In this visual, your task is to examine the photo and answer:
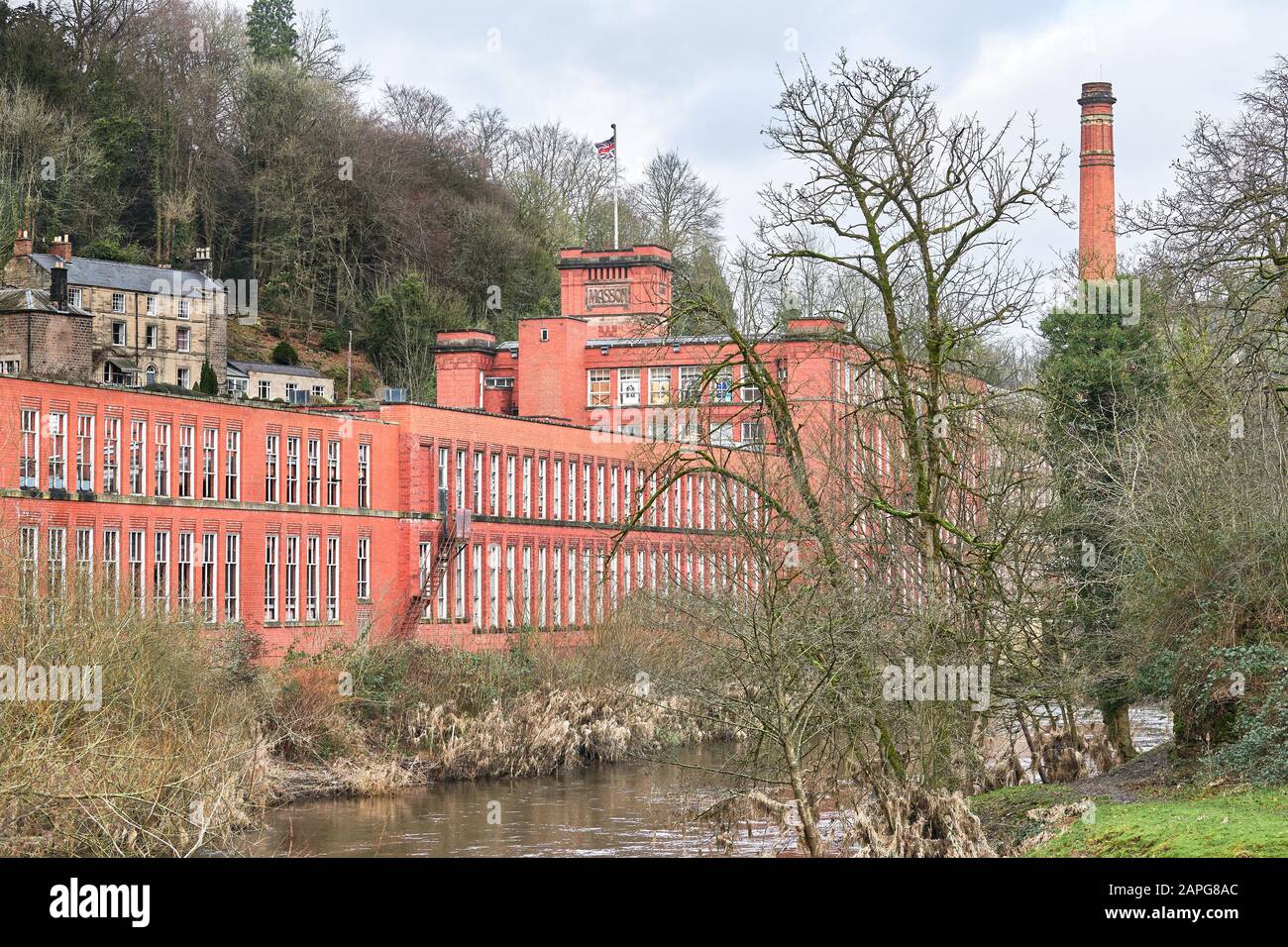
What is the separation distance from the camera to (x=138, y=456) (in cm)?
4394

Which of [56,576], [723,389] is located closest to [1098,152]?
[723,389]

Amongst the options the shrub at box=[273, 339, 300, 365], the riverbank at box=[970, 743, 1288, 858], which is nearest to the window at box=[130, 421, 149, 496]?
the riverbank at box=[970, 743, 1288, 858]

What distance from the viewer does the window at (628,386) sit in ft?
253

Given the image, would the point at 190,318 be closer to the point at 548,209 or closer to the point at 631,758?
the point at 548,209

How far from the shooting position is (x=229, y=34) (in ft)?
331

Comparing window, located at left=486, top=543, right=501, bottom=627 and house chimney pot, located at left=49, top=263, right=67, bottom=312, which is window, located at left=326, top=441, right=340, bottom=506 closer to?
window, located at left=486, top=543, right=501, bottom=627

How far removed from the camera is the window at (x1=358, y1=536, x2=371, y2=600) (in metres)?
52.4

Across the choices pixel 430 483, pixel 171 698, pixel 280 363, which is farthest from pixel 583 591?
pixel 171 698

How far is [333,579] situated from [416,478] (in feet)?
16.1

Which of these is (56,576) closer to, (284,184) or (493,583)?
(493,583)

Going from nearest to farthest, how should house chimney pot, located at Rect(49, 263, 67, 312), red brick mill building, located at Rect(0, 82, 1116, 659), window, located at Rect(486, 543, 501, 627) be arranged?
red brick mill building, located at Rect(0, 82, 1116, 659) → window, located at Rect(486, 543, 501, 627) → house chimney pot, located at Rect(49, 263, 67, 312)

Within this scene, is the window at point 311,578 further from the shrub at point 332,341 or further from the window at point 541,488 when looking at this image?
the shrub at point 332,341

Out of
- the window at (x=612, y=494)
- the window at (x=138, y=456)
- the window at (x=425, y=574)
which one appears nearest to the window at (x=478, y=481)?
the window at (x=425, y=574)

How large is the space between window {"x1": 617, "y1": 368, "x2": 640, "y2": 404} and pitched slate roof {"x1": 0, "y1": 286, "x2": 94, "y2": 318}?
23.6m
